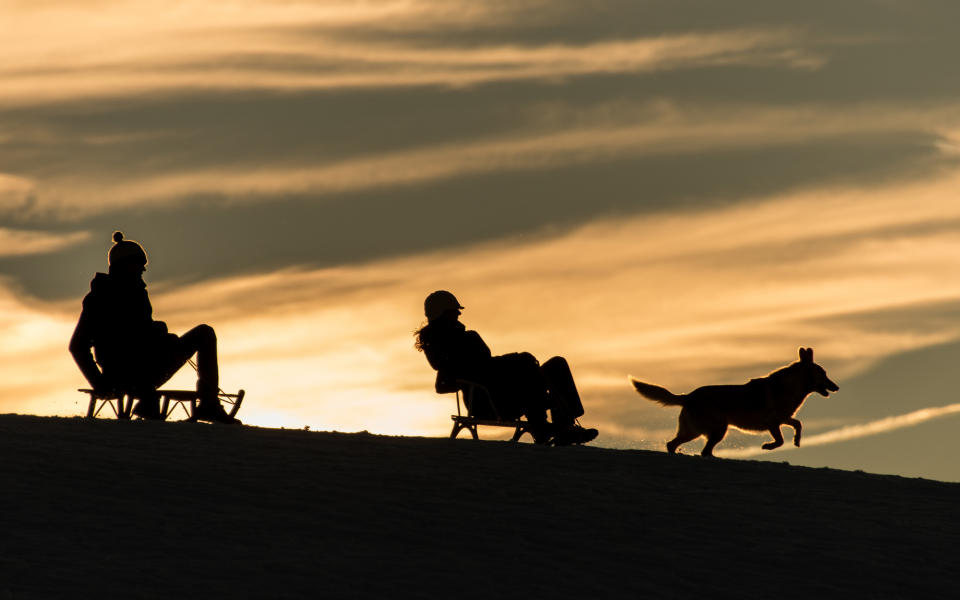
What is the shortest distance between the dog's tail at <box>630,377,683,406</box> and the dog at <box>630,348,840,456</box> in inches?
5.4

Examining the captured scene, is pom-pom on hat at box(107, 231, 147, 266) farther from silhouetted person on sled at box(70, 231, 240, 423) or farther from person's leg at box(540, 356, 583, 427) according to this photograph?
person's leg at box(540, 356, 583, 427)

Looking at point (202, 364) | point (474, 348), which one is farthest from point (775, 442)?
point (202, 364)

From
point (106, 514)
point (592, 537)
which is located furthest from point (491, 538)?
point (106, 514)

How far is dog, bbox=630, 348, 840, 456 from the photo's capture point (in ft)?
47.9

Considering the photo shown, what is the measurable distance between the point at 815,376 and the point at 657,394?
1.69 meters

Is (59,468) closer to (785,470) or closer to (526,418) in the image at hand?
(526,418)

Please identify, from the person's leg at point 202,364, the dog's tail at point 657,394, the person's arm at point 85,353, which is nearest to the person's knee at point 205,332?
the person's leg at point 202,364

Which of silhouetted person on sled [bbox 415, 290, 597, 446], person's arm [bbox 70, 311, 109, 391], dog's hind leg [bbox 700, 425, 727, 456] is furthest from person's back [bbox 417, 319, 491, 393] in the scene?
person's arm [bbox 70, 311, 109, 391]

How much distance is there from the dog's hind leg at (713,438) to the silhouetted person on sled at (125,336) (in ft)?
17.7

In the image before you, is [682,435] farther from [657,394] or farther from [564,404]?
[564,404]

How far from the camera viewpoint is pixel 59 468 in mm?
10484

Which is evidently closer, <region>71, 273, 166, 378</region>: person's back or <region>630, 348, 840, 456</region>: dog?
<region>71, 273, 166, 378</region>: person's back

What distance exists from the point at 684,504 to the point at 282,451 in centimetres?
341

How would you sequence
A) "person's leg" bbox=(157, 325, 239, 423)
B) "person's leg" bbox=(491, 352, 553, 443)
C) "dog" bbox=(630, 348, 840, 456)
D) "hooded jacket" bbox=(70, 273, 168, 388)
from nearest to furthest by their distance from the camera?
"hooded jacket" bbox=(70, 273, 168, 388) → "person's leg" bbox=(157, 325, 239, 423) → "person's leg" bbox=(491, 352, 553, 443) → "dog" bbox=(630, 348, 840, 456)
